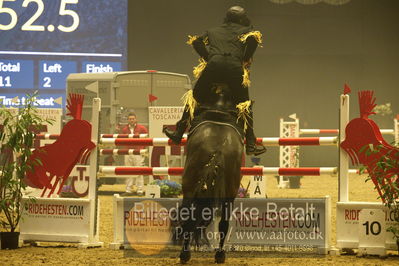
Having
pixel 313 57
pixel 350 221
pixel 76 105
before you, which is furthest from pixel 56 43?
pixel 350 221

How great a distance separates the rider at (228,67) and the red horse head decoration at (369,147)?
0.95 meters

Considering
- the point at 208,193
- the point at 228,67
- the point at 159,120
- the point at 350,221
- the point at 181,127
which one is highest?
the point at 159,120

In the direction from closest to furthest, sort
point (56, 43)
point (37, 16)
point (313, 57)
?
1. point (37, 16)
2. point (56, 43)
3. point (313, 57)

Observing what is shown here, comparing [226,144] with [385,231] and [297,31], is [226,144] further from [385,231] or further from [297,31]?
[297,31]

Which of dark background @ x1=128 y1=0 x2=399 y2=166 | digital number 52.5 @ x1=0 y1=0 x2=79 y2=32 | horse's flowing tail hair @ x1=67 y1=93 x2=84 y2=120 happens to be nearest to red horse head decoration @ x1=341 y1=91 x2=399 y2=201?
horse's flowing tail hair @ x1=67 y1=93 x2=84 y2=120

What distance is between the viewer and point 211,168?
19.1 feet

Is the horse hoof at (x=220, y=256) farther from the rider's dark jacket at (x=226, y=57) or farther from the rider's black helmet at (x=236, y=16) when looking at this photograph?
the rider's black helmet at (x=236, y=16)

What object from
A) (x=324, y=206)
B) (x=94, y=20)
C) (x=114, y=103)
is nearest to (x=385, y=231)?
(x=324, y=206)

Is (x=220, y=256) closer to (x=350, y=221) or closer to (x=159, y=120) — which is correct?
(x=350, y=221)

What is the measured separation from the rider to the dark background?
50.5ft

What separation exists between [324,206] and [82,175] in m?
4.17

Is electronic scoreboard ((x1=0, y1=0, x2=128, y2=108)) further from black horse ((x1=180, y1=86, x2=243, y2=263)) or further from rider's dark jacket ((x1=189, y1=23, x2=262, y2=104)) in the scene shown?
black horse ((x1=180, y1=86, x2=243, y2=263))

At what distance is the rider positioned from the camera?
6.33 m

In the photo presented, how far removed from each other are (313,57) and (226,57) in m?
17.2
